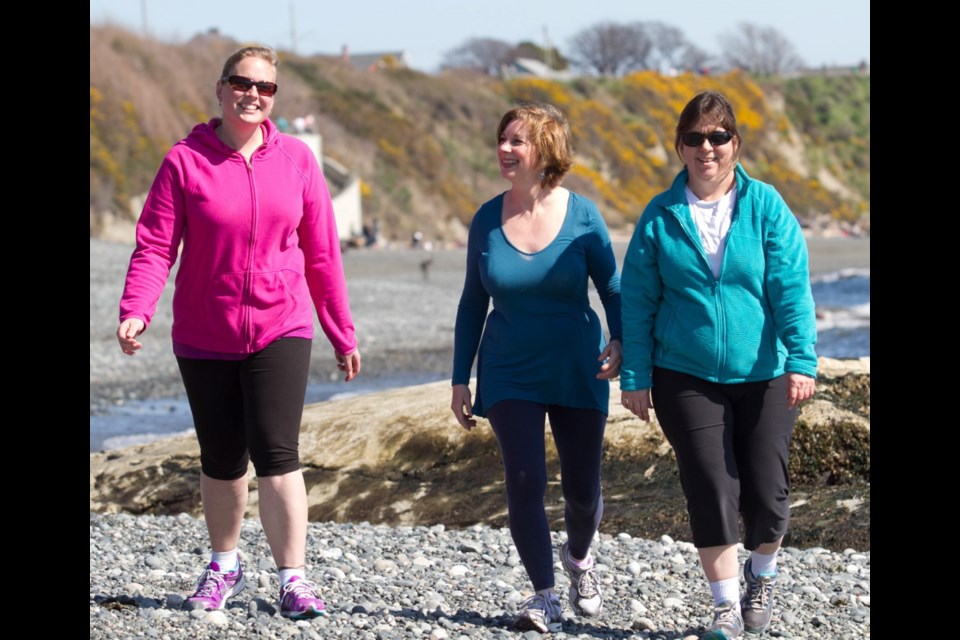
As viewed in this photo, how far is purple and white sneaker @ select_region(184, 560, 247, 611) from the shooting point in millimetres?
4992

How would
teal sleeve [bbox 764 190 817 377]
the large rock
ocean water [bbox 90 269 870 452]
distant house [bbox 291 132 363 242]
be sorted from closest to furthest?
teal sleeve [bbox 764 190 817 377]
the large rock
ocean water [bbox 90 269 870 452]
distant house [bbox 291 132 363 242]

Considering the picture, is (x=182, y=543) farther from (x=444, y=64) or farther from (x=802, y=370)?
(x=444, y=64)

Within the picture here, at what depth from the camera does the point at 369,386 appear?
55.9 ft

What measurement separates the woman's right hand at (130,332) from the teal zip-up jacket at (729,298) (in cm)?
171

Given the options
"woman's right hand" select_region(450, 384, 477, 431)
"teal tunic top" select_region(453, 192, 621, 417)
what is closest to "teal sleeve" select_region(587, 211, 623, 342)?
"teal tunic top" select_region(453, 192, 621, 417)

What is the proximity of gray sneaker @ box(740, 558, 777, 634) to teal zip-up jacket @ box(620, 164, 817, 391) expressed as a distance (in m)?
0.79

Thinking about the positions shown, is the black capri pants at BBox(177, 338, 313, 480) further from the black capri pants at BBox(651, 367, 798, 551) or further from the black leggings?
the black capri pants at BBox(651, 367, 798, 551)

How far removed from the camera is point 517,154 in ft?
16.1

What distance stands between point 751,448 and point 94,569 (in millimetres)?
2950

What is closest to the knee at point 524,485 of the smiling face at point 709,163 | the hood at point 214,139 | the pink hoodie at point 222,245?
the pink hoodie at point 222,245

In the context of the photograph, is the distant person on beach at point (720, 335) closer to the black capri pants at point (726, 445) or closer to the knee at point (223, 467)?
the black capri pants at point (726, 445)

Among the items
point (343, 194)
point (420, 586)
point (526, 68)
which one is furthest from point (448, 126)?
point (420, 586)
